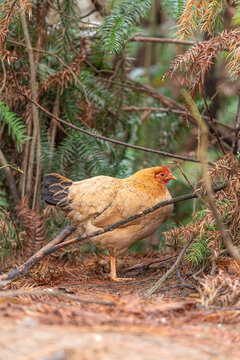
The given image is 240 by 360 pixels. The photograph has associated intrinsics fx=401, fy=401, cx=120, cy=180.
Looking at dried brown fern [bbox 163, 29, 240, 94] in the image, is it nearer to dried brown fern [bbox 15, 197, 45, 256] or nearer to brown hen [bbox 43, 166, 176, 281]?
brown hen [bbox 43, 166, 176, 281]

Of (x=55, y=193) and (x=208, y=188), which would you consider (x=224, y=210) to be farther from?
(x=55, y=193)

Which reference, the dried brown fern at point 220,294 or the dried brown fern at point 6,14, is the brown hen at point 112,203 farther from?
the dried brown fern at point 220,294

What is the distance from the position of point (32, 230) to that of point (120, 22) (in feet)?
6.43

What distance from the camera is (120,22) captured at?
135 inches

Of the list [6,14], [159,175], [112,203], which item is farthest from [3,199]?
[6,14]

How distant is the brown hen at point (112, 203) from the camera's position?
3.43 m

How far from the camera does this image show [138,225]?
11.2ft

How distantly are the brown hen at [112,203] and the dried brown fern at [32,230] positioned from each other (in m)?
0.20

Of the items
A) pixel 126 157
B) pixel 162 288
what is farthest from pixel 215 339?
pixel 126 157

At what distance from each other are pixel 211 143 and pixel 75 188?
1.88m

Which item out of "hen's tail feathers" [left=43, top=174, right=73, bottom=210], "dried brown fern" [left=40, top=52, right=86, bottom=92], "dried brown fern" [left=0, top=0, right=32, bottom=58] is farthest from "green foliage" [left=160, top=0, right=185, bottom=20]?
"hen's tail feathers" [left=43, top=174, right=73, bottom=210]

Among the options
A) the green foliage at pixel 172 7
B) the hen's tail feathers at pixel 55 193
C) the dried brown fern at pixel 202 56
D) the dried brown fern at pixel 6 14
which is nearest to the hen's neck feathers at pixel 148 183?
the hen's tail feathers at pixel 55 193

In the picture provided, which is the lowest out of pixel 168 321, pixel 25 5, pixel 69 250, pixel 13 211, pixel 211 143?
pixel 69 250

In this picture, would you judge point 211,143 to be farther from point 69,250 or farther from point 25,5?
point 25,5
